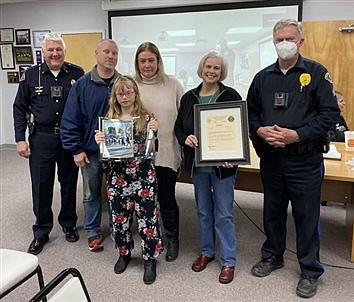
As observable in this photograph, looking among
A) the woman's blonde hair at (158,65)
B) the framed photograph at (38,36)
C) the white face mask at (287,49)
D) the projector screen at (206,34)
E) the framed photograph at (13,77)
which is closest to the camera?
the white face mask at (287,49)

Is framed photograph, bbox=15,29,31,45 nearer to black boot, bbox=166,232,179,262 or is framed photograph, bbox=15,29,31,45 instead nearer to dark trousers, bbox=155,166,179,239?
dark trousers, bbox=155,166,179,239

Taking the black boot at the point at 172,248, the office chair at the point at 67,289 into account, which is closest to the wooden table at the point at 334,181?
the black boot at the point at 172,248

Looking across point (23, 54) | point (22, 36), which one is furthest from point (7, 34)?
point (23, 54)

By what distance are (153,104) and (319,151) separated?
1056 millimetres

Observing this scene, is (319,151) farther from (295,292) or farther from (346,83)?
(346,83)

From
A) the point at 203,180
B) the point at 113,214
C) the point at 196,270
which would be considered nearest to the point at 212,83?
the point at 203,180

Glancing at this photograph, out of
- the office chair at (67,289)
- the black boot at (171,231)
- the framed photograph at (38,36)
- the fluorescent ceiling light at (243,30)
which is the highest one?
the framed photograph at (38,36)

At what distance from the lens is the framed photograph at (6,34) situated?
6.38m

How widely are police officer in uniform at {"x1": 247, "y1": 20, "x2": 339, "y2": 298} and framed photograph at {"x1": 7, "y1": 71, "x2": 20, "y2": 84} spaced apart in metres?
5.34

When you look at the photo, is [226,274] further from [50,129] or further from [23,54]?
[23,54]

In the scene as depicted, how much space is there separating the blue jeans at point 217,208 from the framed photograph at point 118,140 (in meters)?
0.45

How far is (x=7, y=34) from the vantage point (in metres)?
6.40

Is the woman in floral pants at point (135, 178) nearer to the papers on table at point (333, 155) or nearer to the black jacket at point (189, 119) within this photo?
the black jacket at point (189, 119)

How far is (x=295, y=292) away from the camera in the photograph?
228 centimetres
